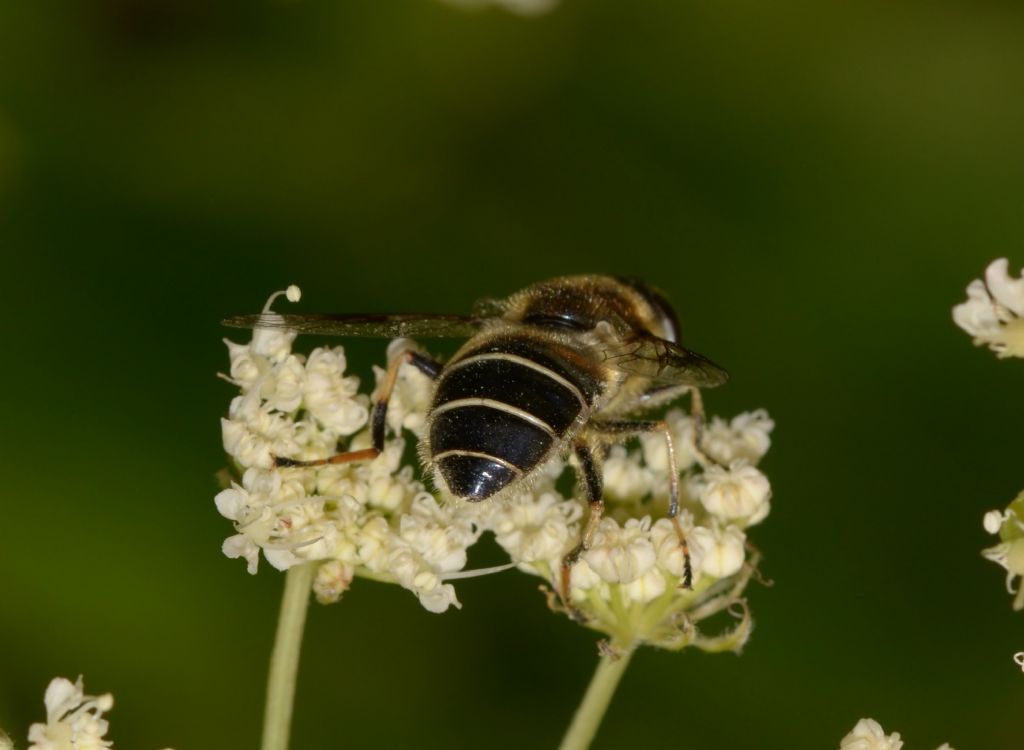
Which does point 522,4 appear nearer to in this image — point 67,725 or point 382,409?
point 382,409

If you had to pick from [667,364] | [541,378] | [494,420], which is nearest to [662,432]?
[667,364]

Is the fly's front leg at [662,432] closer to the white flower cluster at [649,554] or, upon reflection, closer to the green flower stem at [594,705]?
the white flower cluster at [649,554]

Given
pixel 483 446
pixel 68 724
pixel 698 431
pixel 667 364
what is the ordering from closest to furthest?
pixel 483 446 → pixel 68 724 → pixel 667 364 → pixel 698 431

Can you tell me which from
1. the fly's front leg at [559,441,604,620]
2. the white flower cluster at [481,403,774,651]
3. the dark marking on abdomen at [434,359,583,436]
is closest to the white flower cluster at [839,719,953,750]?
the white flower cluster at [481,403,774,651]

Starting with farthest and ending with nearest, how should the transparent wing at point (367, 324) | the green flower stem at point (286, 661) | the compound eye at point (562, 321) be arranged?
the compound eye at point (562, 321) < the transparent wing at point (367, 324) < the green flower stem at point (286, 661)

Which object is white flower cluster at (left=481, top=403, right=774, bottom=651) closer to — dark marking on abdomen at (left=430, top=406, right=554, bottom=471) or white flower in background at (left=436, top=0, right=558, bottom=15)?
dark marking on abdomen at (left=430, top=406, right=554, bottom=471)

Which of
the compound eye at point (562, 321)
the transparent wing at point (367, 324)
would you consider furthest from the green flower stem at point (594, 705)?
the transparent wing at point (367, 324)
